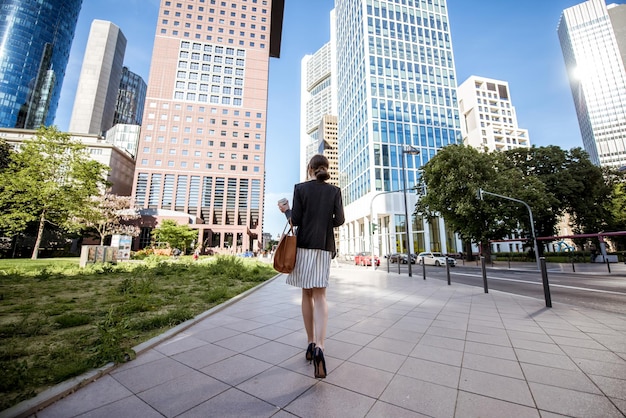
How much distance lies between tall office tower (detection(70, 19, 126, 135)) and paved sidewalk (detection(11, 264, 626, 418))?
424ft

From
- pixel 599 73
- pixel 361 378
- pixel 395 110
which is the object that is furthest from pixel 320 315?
pixel 599 73

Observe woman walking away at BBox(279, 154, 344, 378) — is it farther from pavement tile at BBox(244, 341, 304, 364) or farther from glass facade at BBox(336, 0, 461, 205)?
glass facade at BBox(336, 0, 461, 205)

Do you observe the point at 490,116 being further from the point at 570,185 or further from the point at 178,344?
the point at 178,344

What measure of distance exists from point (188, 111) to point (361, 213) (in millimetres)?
47803

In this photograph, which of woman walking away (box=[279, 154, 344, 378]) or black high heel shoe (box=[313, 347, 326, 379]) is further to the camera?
woman walking away (box=[279, 154, 344, 378])

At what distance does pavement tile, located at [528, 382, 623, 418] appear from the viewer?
5.79 ft

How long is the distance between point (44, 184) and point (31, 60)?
328 ft

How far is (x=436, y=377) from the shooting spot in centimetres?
233

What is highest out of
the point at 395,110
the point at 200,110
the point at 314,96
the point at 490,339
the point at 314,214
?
the point at 314,96

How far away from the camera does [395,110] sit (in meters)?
46.1

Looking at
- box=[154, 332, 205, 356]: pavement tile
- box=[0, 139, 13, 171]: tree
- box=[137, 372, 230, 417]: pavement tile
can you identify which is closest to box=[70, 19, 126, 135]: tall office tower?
box=[0, 139, 13, 171]: tree

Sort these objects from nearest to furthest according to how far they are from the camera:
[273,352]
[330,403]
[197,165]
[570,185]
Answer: [330,403] → [273,352] → [570,185] → [197,165]

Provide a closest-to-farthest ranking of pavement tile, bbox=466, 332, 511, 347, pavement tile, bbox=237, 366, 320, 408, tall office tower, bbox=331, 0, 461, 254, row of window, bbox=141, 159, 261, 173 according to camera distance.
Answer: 1. pavement tile, bbox=237, 366, 320, 408
2. pavement tile, bbox=466, 332, 511, 347
3. tall office tower, bbox=331, 0, 461, 254
4. row of window, bbox=141, 159, 261, 173

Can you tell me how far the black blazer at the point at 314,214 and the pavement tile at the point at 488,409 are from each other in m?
1.65
